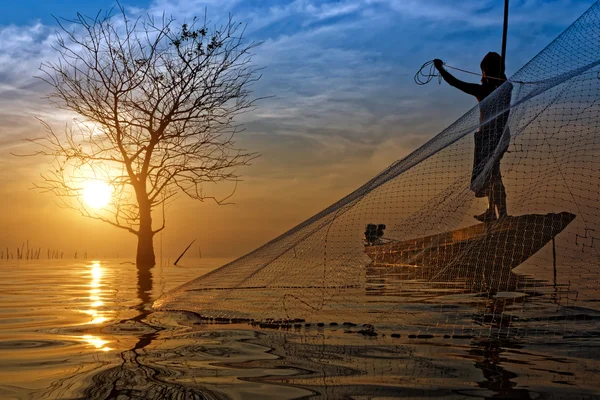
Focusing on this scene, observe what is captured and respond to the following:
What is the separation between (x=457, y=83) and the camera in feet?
28.2

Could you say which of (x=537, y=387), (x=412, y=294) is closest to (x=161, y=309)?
(x=412, y=294)

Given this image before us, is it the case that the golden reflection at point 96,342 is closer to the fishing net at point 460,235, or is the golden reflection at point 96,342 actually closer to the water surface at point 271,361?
the water surface at point 271,361

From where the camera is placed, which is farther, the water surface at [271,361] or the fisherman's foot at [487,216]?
the fisherman's foot at [487,216]

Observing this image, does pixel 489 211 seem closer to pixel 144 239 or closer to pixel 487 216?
pixel 487 216

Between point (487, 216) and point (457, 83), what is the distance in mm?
2563

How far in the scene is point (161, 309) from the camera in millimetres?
4805

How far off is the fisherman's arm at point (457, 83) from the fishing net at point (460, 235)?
63.7 inches

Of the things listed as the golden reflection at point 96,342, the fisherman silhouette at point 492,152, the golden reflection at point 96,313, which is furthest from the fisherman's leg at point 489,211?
the golden reflection at point 96,342

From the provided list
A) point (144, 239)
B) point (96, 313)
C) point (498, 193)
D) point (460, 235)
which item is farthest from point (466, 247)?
point (144, 239)

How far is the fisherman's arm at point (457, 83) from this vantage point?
25.6 ft

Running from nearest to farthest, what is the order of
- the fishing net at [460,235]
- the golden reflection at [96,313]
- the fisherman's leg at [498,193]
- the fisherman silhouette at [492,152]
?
the golden reflection at [96,313]
the fishing net at [460,235]
the fisherman silhouette at [492,152]
the fisherman's leg at [498,193]

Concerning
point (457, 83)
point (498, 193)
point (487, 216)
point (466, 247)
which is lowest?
point (466, 247)

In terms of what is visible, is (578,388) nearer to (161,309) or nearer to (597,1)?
(161,309)

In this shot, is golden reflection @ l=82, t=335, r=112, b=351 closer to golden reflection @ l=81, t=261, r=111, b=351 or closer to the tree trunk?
golden reflection @ l=81, t=261, r=111, b=351
